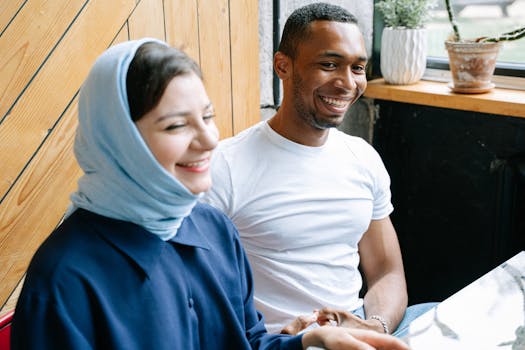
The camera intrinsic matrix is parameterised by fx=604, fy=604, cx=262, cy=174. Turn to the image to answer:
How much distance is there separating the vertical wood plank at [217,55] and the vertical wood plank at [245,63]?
0.08ft

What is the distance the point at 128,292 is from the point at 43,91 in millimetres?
751

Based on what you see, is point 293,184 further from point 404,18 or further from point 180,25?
point 404,18

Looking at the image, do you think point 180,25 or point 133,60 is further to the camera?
point 180,25

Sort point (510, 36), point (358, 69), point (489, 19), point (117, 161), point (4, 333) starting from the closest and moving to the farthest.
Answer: point (117, 161) → point (4, 333) → point (358, 69) → point (510, 36) → point (489, 19)

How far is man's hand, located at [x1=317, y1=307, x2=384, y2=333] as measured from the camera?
1.50 meters

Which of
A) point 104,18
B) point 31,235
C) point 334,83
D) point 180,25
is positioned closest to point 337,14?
point 334,83

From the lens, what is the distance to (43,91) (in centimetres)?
154

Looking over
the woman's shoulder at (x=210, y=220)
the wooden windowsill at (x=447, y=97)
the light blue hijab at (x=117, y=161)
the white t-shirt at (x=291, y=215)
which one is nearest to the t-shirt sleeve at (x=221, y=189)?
the white t-shirt at (x=291, y=215)

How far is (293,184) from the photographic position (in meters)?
1.66

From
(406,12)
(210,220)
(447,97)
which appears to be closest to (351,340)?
(210,220)

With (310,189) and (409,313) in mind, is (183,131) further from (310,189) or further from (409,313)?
(409,313)

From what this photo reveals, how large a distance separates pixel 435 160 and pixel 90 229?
1.70 meters

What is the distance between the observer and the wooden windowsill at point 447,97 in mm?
2023

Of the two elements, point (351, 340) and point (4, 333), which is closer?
point (351, 340)
